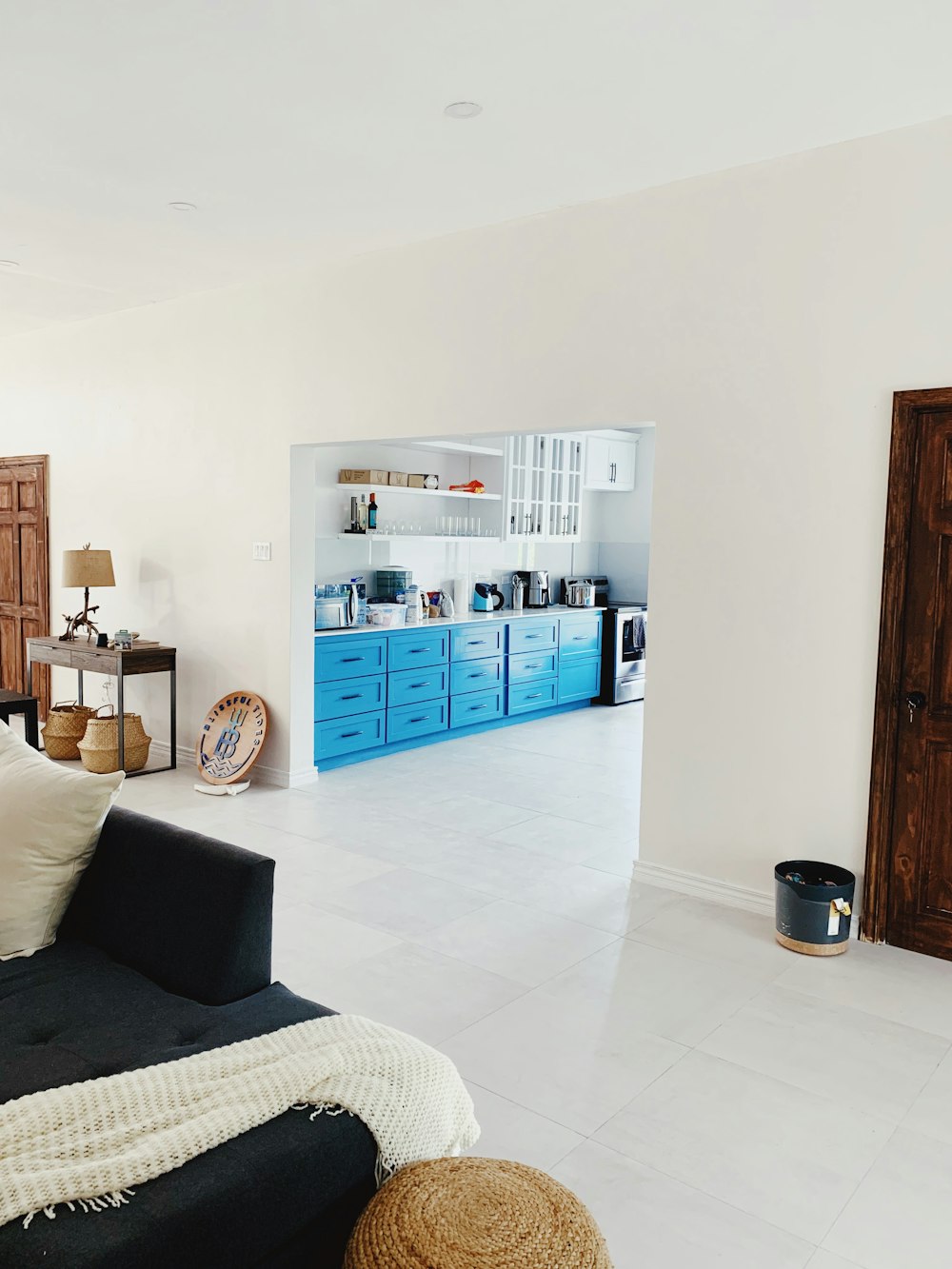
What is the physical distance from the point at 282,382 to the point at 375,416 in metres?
0.75

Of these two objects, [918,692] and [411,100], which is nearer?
[411,100]

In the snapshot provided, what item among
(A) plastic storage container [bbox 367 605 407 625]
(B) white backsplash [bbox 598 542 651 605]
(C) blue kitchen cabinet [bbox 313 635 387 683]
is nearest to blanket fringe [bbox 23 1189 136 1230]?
(C) blue kitchen cabinet [bbox 313 635 387 683]

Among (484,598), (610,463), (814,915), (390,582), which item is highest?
(610,463)

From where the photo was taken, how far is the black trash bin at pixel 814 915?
3.50 meters

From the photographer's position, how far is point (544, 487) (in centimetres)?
845

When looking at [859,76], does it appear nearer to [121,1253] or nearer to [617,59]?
[617,59]

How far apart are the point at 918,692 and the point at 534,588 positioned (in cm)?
525

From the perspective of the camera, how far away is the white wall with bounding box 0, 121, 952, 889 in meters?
3.60

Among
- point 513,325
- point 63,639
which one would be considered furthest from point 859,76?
point 63,639

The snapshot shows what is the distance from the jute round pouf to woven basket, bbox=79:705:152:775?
183 inches

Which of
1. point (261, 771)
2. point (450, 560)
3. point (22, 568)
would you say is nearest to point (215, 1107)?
point (261, 771)

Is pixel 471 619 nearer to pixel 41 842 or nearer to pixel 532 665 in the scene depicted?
pixel 532 665

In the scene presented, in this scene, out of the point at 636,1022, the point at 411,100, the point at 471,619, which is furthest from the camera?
the point at 471,619

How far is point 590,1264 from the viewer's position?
5.11 feet
